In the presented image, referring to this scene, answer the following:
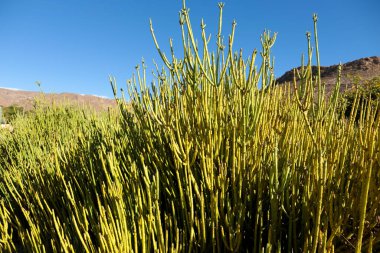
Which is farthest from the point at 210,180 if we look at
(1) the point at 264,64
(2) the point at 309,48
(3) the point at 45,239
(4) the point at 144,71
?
(3) the point at 45,239

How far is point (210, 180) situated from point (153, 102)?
2.34ft

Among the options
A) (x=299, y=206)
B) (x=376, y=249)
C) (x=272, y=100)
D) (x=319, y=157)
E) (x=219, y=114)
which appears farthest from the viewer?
(x=272, y=100)

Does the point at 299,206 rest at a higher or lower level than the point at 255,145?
lower

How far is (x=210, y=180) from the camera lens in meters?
1.42

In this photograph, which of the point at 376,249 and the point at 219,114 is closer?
the point at 376,249

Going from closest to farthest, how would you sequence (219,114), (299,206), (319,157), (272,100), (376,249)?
(319,157) < (376,249) < (299,206) < (219,114) < (272,100)

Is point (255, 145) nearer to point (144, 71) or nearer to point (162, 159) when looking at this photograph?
point (162, 159)

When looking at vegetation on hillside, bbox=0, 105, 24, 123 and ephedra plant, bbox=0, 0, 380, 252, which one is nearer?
ephedra plant, bbox=0, 0, 380, 252

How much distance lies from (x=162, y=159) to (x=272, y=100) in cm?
73

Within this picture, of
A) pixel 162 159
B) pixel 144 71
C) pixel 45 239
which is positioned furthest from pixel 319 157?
pixel 45 239


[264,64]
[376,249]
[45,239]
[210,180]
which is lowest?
[45,239]

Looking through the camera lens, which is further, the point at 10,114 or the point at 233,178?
the point at 10,114

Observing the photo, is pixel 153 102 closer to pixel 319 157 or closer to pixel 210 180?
pixel 210 180

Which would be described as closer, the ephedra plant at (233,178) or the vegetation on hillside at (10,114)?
the ephedra plant at (233,178)
